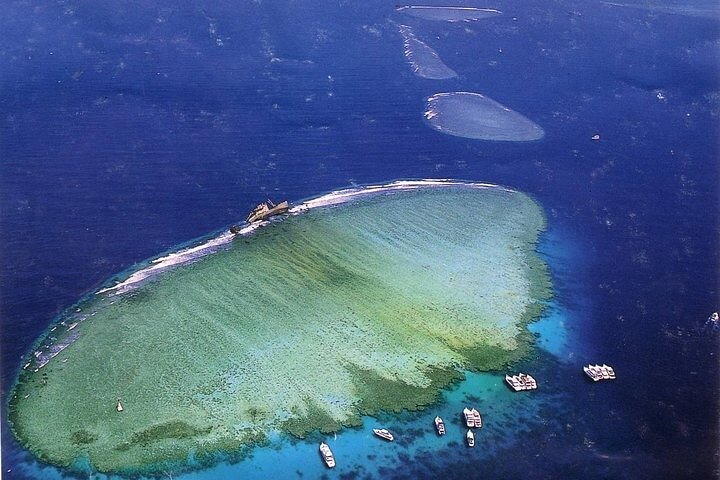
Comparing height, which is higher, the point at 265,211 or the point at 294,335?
the point at 265,211

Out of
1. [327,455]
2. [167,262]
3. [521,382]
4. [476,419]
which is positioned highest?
[167,262]

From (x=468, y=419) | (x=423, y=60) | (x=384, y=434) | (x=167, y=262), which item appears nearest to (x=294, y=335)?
(x=384, y=434)

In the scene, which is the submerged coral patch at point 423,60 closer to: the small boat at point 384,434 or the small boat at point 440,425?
the small boat at point 440,425

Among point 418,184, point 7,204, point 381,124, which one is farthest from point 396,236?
point 7,204

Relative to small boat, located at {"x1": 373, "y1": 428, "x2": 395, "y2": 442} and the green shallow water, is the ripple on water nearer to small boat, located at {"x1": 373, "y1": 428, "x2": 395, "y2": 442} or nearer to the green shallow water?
the green shallow water

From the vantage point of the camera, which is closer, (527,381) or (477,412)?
(477,412)

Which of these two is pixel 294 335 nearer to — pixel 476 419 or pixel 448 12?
pixel 476 419

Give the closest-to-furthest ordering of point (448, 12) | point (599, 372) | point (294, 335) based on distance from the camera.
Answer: point (599, 372), point (294, 335), point (448, 12)

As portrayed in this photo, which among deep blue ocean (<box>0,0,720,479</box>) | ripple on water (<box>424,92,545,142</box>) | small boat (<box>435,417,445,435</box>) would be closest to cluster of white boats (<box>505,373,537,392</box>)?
deep blue ocean (<box>0,0,720,479</box>)

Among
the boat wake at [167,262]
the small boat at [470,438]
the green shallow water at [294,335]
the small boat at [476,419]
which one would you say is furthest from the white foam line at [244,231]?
the small boat at [470,438]
